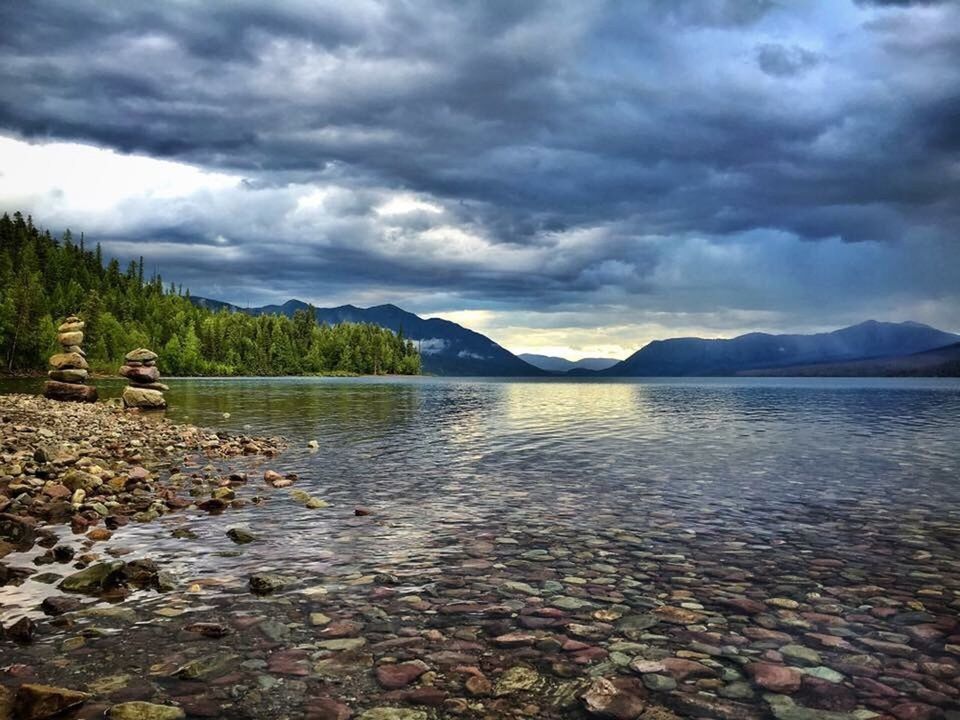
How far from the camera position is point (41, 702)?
675cm

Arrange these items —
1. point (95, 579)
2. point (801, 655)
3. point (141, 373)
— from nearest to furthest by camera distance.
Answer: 1. point (801, 655)
2. point (95, 579)
3. point (141, 373)

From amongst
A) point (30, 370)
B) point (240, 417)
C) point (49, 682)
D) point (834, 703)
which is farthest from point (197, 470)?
point (30, 370)

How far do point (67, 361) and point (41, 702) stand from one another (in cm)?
7847

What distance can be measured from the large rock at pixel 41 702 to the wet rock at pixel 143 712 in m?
0.51

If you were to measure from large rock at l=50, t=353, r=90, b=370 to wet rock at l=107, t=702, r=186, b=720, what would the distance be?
7641cm

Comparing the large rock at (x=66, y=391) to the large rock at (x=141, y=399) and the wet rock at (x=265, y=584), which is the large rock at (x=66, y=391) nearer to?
the large rock at (x=141, y=399)

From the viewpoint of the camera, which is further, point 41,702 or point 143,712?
point 143,712

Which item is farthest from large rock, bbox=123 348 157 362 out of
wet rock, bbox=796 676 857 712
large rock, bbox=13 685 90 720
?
wet rock, bbox=796 676 857 712

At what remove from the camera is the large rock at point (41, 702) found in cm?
665

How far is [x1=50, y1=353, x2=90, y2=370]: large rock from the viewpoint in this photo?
234 feet

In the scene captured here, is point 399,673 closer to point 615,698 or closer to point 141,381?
point 615,698

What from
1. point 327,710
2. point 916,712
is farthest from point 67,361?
point 916,712

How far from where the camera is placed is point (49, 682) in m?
7.61

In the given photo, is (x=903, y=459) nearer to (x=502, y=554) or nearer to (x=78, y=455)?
(x=502, y=554)
